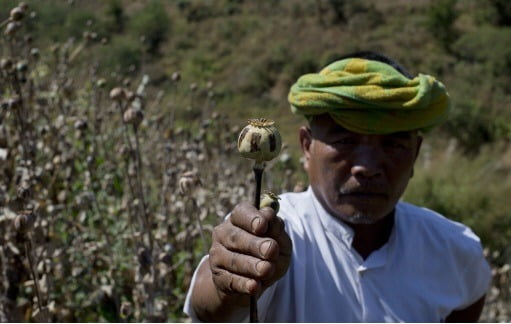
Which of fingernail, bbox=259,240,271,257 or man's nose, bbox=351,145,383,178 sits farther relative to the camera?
man's nose, bbox=351,145,383,178

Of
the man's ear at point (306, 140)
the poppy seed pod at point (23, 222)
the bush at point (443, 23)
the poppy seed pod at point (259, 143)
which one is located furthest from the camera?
the bush at point (443, 23)

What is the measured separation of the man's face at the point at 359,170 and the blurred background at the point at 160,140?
338 millimetres

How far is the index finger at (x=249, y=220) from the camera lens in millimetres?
933

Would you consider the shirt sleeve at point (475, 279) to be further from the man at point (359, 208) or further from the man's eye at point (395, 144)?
the man's eye at point (395, 144)

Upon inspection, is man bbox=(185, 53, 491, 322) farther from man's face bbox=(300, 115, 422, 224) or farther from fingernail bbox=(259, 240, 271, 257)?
fingernail bbox=(259, 240, 271, 257)

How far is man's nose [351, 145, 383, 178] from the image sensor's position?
5.98 feet

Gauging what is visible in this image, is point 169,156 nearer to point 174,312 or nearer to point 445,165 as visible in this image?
point 174,312

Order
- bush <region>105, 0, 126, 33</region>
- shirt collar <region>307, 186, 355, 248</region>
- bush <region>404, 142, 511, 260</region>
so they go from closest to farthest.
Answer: shirt collar <region>307, 186, 355, 248</region> → bush <region>404, 142, 511, 260</region> → bush <region>105, 0, 126, 33</region>

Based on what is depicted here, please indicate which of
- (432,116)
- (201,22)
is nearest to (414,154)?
(432,116)

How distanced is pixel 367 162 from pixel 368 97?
0.53 ft

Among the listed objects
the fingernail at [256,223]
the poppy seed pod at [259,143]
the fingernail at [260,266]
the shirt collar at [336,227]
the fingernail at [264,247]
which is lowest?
the shirt collar at [336,227]

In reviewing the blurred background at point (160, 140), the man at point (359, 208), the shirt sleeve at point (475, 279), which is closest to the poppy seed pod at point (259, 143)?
the blurred background at point (160, 140)

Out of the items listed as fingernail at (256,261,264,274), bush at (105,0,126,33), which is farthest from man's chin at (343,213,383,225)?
bush at (105,0,126,33)

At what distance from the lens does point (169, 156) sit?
266cm
